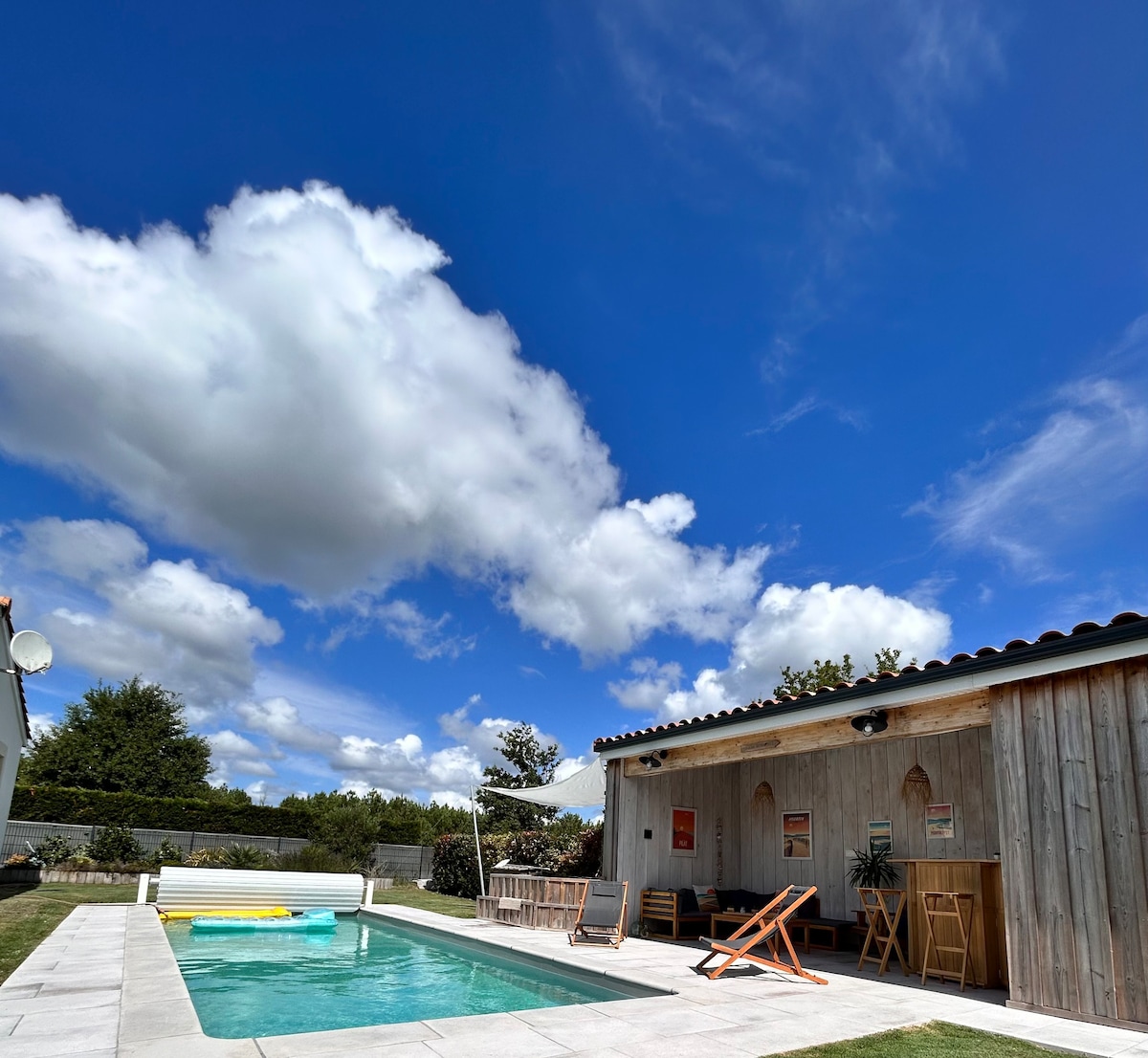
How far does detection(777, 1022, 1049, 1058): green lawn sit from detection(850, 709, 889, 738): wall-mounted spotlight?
2.88 m

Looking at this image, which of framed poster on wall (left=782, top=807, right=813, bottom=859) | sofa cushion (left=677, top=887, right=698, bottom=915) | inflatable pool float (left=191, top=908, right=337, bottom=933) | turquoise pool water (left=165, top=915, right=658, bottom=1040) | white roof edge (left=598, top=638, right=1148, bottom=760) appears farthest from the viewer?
framed poster on wall (left=782, top=807, right=813, bottom=859)

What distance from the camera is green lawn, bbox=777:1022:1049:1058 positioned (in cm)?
431

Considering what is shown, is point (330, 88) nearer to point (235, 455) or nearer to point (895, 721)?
point (235, 455)

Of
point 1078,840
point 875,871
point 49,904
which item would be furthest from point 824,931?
point 49,904

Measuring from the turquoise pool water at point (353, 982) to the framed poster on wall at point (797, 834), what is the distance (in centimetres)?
514

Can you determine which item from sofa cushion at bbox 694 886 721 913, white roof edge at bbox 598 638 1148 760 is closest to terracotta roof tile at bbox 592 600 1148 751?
white roof edge at bbox 598 638 1148 760

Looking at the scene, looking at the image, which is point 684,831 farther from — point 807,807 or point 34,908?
point 34,908

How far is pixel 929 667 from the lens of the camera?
6.89 meters

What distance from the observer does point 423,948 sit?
9.85 metres

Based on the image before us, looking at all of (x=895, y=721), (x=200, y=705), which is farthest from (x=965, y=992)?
(x=200, y=705)

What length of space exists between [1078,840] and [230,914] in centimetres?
1200

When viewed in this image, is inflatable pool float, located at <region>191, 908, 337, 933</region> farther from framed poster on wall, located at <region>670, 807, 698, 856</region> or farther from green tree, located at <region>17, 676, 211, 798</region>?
green tree, located at <region>17, 676, 211, 798</region>

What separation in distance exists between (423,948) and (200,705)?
2712 centimetres

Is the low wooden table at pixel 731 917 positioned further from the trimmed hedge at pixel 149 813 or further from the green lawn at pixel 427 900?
the trimmed hedge at pixel 149 813
